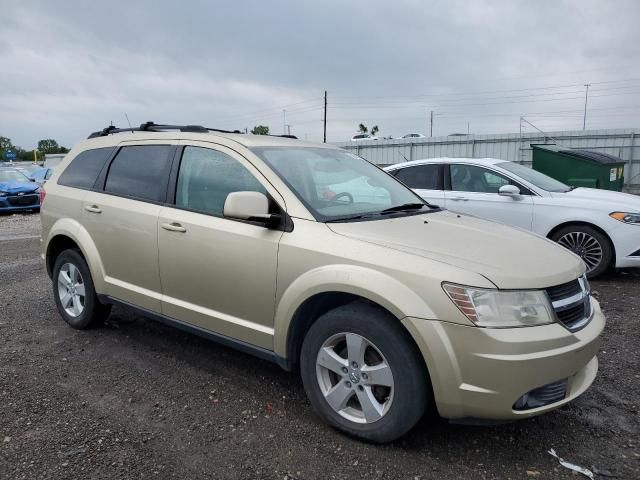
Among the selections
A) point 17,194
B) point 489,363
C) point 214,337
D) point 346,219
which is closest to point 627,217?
point 346,219

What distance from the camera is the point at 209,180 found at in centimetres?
362

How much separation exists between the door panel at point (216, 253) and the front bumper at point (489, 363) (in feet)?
3.35

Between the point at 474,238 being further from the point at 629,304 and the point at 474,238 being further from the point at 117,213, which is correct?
the point at 629,304

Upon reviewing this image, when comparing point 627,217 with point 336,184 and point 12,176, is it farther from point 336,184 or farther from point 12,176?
point 12,176

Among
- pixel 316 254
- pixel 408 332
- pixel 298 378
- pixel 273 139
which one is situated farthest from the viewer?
pixel 273 139

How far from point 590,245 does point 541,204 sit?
0.78 metres

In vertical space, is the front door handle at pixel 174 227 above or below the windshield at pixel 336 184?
below

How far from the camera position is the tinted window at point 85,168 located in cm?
450

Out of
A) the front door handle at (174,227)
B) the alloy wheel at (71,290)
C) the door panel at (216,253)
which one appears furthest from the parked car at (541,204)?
the alloy wheel at (71,290)

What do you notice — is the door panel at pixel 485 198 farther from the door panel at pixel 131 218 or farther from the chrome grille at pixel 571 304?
the door panel at pixel 131 218

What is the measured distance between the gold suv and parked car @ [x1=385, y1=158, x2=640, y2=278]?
9.40 ft

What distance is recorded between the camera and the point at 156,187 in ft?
12.8

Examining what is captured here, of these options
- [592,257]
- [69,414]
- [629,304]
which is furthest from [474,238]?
[592,257]

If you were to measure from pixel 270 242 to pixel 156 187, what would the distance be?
1316 mm
